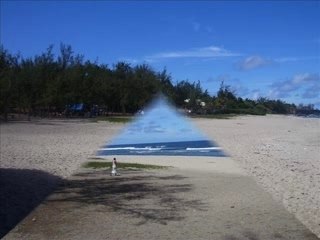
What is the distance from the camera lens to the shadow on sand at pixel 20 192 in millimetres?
9332

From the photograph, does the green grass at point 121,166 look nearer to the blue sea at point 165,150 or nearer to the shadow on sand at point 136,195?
the shadow on sand at point 136,195

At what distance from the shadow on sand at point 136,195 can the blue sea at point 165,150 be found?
30.9ft

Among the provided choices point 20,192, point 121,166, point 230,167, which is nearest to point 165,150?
point 230,167

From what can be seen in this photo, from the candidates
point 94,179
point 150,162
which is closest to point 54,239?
point 94,179

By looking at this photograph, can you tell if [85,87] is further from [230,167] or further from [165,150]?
[230,167]

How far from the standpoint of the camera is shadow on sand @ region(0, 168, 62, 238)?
933 centimetres

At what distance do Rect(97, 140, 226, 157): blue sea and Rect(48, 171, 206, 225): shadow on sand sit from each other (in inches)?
371

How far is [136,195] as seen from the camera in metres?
12.0

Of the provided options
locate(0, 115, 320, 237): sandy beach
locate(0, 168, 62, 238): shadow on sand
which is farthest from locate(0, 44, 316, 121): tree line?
locate(0, 168, 62, 238): shadow on sand

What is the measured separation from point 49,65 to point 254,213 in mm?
44747

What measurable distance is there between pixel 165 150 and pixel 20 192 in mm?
16487
